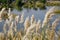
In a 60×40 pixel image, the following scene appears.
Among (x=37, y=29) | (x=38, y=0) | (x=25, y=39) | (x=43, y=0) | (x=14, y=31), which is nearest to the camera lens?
(x=25, y=39)

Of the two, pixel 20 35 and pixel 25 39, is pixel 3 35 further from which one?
pixel 25 39

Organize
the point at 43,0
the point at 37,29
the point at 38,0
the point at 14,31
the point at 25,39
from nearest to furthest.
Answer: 1. the point at 25,39
2. the point at 37,29
3. the point at 14,31
4. the point at 43,0
5. the point at 38,0

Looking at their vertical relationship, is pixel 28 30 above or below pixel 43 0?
above

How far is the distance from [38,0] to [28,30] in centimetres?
6889

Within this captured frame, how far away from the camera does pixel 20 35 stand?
3492 mm

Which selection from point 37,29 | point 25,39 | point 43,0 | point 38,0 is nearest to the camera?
point 25,39

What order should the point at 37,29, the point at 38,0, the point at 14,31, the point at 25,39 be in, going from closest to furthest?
the point at 25,39 < the point at 37,29 < the point at 14,31 < the point at 38,0

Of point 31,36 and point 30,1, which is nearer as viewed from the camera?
point 31,36


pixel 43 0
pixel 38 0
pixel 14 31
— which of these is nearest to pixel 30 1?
pixel 43 0

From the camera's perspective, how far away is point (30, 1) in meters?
63.2

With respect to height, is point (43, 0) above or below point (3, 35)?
below

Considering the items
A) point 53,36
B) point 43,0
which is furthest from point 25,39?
point 43,0

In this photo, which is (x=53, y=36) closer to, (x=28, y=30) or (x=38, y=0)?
(x=28, y=30)

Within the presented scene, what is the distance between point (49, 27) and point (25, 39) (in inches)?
24.0
